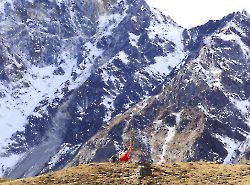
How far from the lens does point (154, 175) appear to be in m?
55.4

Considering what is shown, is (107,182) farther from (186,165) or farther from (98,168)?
(186,165)

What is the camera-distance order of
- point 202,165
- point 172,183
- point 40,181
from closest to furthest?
point 172,183
point 40,181
point 202,165

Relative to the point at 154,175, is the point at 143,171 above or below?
above

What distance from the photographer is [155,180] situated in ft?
176

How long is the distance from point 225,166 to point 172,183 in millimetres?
10826

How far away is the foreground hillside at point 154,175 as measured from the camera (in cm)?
5394

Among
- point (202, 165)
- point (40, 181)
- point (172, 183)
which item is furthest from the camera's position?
point (202, 165)

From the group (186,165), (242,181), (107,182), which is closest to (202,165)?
(186,165)

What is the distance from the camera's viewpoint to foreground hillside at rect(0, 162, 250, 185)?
177ft

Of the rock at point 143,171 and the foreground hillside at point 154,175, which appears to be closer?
the foreground hillside at point 154,175

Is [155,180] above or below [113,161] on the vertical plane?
below

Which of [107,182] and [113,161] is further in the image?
[113,161]

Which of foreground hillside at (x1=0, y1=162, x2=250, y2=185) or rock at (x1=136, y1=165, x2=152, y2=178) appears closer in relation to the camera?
foreground hillside at (x1=0, y1=162, x2=250, y2=185)

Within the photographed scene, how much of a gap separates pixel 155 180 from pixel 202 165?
9.44m
